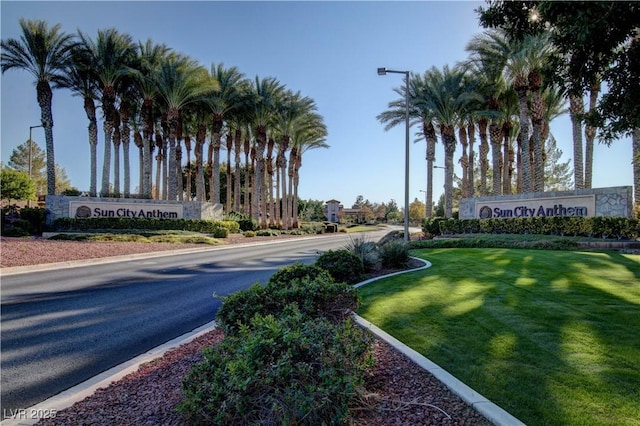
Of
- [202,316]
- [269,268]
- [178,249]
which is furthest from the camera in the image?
[178,249]

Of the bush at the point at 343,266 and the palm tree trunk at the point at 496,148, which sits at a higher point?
the palm tree trunk at the point at 496,148

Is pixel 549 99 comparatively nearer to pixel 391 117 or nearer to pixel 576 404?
pixel 391 117

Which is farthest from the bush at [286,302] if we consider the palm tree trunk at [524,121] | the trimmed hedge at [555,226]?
the palm tree trunk at [524,121]

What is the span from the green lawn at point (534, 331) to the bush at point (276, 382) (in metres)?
1.41

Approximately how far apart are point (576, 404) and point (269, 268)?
442 inches

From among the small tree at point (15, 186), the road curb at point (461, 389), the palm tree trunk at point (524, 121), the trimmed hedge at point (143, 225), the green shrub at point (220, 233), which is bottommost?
the road curb at point (461, 389)

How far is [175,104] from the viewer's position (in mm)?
31219

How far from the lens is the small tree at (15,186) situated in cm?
3681

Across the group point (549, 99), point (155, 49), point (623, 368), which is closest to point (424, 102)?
point (549, 99)

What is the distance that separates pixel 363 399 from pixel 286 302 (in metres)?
2.23

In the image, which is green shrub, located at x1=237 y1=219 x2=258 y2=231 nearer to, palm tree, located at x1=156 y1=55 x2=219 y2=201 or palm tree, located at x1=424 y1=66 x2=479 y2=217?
palm tree, located at x1=156 y1=55 x2=219 y2=201

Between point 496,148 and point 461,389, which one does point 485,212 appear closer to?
point 496,148

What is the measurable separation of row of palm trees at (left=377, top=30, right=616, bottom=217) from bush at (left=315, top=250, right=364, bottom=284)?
18.1 m

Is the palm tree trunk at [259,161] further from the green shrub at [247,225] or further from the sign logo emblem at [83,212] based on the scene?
the sign logo emblem at [83,212]
